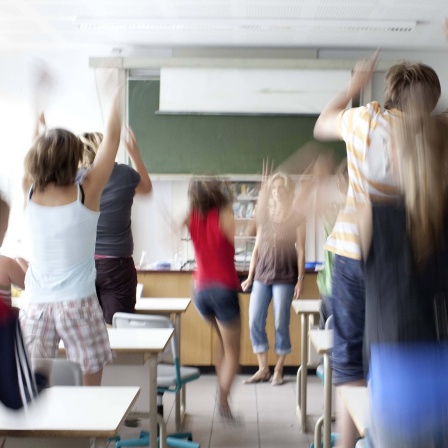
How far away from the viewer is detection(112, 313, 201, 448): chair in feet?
11.4

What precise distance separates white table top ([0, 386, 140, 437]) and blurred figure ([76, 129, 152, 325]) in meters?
1.38

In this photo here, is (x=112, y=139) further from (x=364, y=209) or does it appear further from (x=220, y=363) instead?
(x=220, y=363)

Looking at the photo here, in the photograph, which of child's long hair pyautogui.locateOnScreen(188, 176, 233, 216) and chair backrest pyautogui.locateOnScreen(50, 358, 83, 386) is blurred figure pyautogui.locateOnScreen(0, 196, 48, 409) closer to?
chair backrest pyautogui.locateOnScreen(50, 358, 83, 386)

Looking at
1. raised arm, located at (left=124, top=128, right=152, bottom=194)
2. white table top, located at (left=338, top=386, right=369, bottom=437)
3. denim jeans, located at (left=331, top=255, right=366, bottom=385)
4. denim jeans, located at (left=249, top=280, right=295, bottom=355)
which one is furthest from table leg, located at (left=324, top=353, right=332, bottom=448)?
denim jeans, located at (left=249, top=280, right=295, bottom=355)

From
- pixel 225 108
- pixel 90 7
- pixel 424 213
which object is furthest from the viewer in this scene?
pixel 225 108

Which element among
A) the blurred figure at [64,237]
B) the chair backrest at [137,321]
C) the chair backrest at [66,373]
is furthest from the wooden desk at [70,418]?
the chair backrest at [137,321]

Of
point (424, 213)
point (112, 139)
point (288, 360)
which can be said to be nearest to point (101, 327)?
point (112, 139)

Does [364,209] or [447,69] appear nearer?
[364,209]

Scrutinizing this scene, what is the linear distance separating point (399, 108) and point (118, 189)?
1957 millimetres

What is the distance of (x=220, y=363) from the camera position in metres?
4.14

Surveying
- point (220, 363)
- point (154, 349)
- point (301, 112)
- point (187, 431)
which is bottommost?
point (187, 431)

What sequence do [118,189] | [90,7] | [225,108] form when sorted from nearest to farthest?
[118,189], [90,7], [225,108]

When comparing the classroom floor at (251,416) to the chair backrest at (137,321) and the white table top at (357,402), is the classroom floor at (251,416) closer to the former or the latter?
the chair backrest at (137,321)

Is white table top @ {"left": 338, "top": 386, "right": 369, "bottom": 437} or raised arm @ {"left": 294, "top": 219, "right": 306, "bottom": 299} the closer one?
white table top @ {"left": 338, "top": 386, "right": 369, "bottom": 437}
